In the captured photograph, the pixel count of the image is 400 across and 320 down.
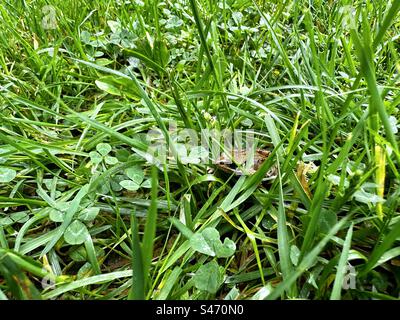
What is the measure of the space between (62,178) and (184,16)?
90 cm

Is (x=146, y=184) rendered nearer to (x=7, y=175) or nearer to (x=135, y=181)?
(x=135, y=181)

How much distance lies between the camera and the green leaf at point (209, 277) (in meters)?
0.78

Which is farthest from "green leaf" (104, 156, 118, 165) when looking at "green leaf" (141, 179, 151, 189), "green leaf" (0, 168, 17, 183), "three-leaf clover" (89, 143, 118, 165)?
"green leaf" (0, 168, 17, 183)

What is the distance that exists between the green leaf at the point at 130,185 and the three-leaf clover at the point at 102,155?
0.09 metres

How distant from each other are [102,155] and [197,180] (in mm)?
251

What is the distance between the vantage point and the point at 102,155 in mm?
1057

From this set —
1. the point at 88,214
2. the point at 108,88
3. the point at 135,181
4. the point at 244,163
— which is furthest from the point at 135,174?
the point at 108,88

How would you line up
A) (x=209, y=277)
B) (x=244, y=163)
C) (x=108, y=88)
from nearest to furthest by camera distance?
1. (x=209, y=277)
2. (x=244, y=163)
3. (x=108, y=88)

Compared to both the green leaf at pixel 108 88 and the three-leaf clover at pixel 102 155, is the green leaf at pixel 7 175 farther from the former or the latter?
the green leaf at pixel 108 88

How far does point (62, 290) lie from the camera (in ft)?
2.58
